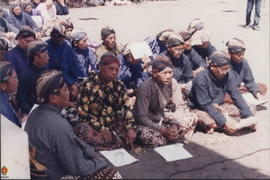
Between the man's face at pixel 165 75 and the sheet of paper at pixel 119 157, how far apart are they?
3.01 ft

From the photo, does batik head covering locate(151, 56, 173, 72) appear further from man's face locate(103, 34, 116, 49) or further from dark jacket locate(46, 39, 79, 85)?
dark jacket locate(46, 39, 79, 85)

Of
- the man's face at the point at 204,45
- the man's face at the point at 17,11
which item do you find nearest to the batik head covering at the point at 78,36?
the man's face at the point at 204,45

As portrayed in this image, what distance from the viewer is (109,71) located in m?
4.77

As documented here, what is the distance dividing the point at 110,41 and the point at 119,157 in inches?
93.8

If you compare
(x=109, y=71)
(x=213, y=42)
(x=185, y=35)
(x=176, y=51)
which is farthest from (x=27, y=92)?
(x=213, y=42)

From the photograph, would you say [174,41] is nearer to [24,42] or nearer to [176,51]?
[176,51]

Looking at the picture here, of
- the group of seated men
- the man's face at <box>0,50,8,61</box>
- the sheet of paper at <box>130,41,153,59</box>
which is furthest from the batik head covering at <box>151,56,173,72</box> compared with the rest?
the man's face at <box>0,50,8,61</box>

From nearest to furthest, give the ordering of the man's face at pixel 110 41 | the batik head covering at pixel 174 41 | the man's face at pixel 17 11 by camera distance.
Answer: the batik head covering at pixel 174 41 → the man's face at pixel 110 41 → the man's face at pixel 17 11

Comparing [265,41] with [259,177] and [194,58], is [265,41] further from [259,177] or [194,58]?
[259,177]

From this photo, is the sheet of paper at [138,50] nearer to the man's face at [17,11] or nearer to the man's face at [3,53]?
the man's face at [3,53]

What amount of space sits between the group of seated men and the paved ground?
10.7 inches

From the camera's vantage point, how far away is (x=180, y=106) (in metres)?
5.36

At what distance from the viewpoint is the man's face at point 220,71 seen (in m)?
5.34

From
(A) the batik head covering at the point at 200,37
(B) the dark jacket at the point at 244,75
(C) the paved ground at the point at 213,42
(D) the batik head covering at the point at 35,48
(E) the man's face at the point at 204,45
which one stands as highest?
(D) the batik head covering at the point at 35,48
